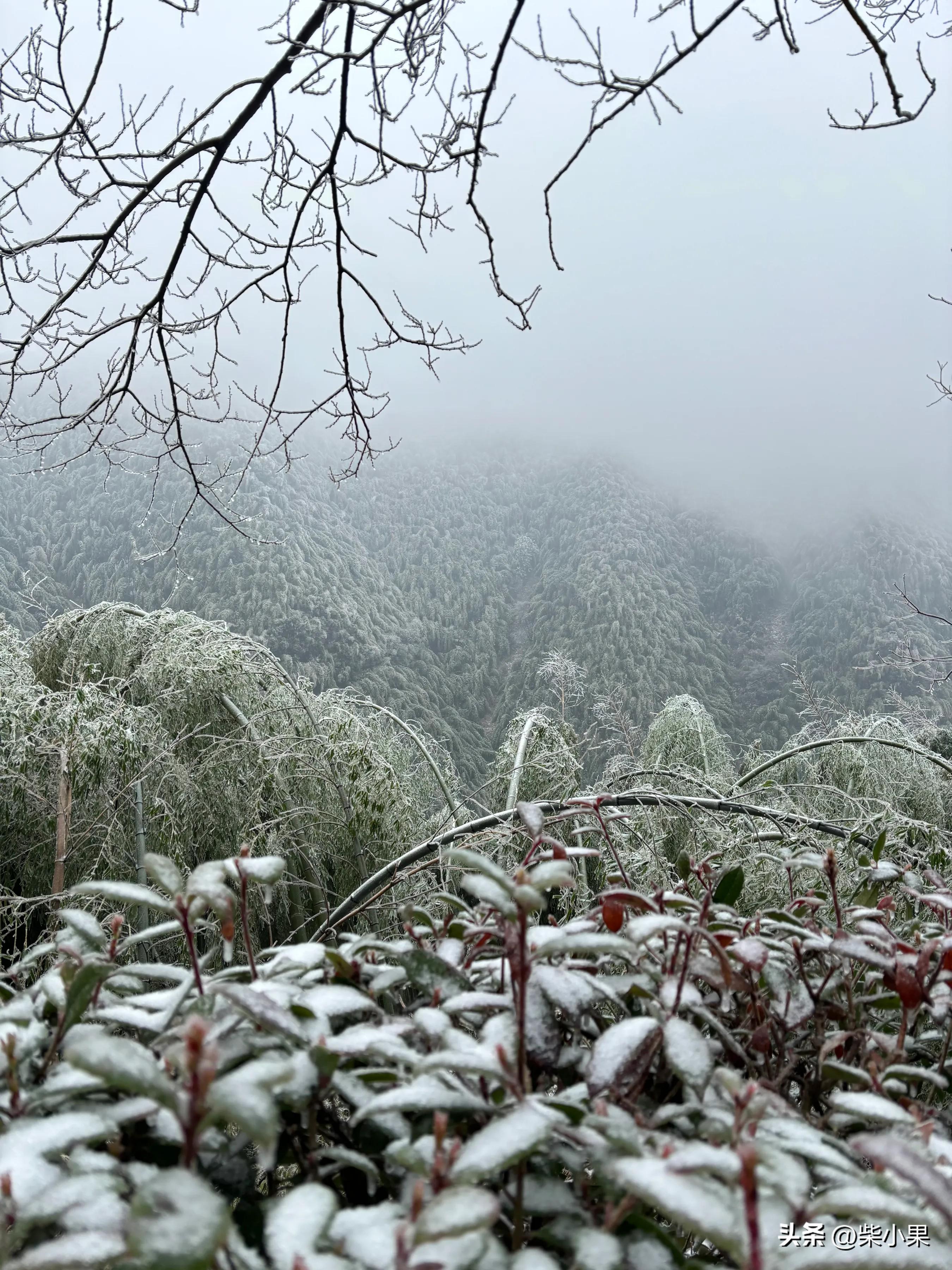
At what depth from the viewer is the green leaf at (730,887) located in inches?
42.2

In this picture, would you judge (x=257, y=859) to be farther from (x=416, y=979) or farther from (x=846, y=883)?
(x=846, y=883)

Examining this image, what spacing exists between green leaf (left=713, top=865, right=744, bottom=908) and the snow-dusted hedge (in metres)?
0.06

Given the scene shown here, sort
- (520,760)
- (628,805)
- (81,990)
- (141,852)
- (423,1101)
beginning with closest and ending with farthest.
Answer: (423,1101), (81,990), (141,852), (628,805), (520,760)

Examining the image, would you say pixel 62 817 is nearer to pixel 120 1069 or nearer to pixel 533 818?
pixel 533 818

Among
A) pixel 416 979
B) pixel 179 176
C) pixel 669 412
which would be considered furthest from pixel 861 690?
pixel 669 412

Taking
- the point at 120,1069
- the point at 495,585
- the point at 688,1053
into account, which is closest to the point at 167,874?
the point at 120,1069

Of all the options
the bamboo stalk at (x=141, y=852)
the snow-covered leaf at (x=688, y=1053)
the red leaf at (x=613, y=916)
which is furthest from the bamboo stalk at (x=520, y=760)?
the snow-covered leaf at (x=688, y=1053)

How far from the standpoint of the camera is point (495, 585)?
15.9 meters

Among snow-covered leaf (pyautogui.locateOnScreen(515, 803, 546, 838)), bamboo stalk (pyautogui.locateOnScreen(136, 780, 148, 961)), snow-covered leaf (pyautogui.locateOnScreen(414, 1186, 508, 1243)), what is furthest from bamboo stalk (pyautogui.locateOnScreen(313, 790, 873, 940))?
snow-covered leaf (pyautogui.locateOnScreen(414, 1186, 508, 1243))

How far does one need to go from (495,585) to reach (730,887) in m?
14.9

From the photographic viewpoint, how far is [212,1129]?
2.07ft

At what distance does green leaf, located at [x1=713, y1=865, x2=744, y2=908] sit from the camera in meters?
1.07

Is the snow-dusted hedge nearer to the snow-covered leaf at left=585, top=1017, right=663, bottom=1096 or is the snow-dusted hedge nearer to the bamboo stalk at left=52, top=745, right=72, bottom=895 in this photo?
the snow-covered leaf at left=585, top=1017, right=663, bottom=1096

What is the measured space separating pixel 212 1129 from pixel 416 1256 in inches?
8.7
